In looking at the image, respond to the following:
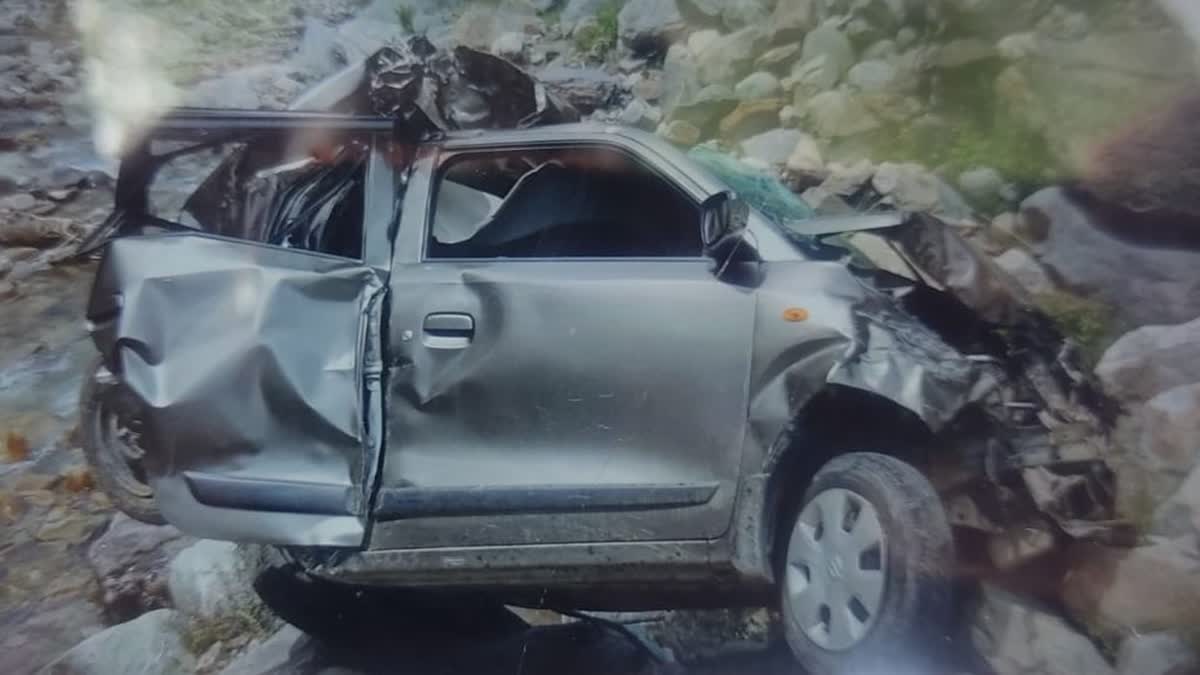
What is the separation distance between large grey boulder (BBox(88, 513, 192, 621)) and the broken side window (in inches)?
57.9

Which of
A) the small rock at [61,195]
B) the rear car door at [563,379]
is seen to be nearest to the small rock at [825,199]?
the rear car door at [563,379]

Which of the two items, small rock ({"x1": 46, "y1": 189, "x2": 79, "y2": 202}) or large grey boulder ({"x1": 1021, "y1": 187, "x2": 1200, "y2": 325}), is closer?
large grey boulder ({"x1": 1021, "y1": 187, "x2": 1200, "y2": 325})

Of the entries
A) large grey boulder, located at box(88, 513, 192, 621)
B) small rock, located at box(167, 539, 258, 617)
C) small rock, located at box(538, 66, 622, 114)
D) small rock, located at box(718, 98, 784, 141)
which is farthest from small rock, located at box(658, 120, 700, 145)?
large grey boulder, located at box(88, 513, 192, 621)

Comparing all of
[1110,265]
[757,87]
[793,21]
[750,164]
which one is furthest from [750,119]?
[1110,265]

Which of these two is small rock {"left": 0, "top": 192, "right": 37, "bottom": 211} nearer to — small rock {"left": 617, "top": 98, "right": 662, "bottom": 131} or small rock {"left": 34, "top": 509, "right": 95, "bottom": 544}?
small rock {"left": 34, "top": 509, "right": 95, "bottom": 544}

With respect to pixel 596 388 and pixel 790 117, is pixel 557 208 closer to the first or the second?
pixel 596 388

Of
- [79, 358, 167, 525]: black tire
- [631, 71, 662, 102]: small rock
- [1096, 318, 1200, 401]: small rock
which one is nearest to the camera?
[1096, 318, 1200, 401]: small rock

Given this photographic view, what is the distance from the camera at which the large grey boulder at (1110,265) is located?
2738 mm

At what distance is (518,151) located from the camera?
7.64 feet

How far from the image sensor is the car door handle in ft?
7.06

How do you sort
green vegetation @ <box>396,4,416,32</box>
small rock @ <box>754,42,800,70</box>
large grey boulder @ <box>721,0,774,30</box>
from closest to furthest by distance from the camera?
green vegetation @ <box>396,4,416,32</box>, small rock @ <box>754,42,800,70</box>, large grey boulder @ <box>721,0,774,30</box>

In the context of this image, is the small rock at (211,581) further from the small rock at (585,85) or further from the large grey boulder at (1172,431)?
the large grey boulder at (1172,431)

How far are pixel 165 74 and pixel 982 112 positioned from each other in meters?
2.95

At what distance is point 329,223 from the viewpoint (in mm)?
2510
